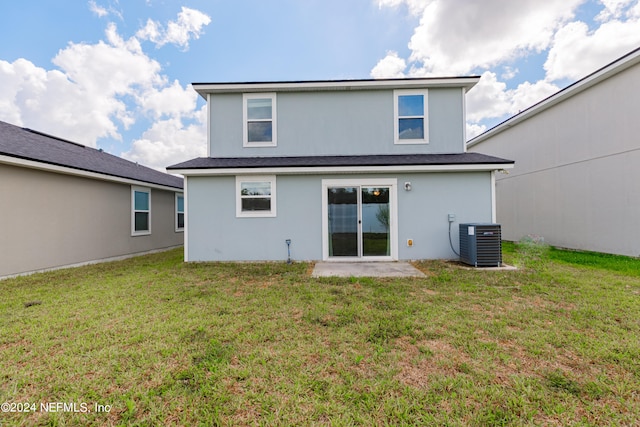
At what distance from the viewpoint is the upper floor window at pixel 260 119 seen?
315 inches

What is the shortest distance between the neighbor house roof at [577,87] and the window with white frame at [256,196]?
1075 centimetres

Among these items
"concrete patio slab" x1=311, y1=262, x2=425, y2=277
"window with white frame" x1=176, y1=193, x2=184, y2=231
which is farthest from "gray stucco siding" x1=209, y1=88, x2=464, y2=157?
"window with white frame" x1=176, y1=193, x2=184, y2=231

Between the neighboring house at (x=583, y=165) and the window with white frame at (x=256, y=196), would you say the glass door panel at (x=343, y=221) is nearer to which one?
the window with white frame at (x=256, y=196)

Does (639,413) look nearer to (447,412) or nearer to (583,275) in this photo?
(447,412)

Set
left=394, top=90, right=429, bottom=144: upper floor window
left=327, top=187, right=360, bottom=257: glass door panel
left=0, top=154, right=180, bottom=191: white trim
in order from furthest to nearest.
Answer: left=394, top=90, right=429, bottom=144: upper floor window → left=327, top=187, right=360, bottom=257: glass door panel → left=0, top=154, right=180, bottom=191: white trim

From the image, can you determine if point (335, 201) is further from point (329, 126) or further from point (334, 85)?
point (334, 85)

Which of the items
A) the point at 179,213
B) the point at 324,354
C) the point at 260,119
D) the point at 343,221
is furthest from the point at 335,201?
the point at 179,213

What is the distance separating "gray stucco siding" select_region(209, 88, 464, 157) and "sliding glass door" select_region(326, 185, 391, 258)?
159 cm

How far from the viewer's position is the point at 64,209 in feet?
22.9

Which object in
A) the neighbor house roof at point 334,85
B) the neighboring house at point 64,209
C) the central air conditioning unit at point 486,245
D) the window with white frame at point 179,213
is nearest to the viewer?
the neighboring house at point 64,209

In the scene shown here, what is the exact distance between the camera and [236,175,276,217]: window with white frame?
23.7ft

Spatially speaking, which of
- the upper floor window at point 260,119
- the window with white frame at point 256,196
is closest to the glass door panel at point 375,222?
the window with white frame at point 256,196

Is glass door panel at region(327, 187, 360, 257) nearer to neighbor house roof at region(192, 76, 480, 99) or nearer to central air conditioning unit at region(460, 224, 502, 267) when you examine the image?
central air conditioning unit at region(460, 224, 502, 267)

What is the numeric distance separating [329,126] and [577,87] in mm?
8804
